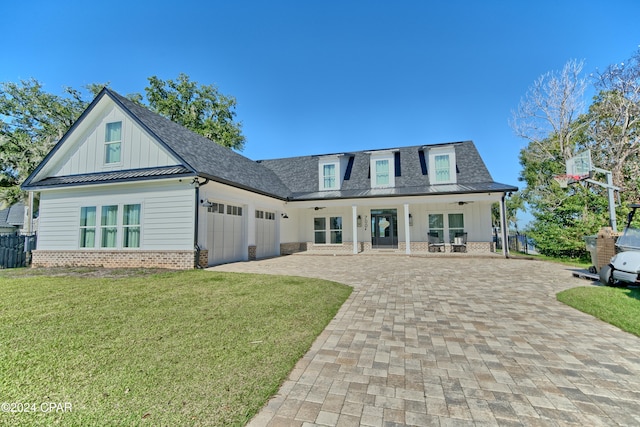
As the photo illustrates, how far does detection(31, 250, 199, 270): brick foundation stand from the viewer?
10.0 m

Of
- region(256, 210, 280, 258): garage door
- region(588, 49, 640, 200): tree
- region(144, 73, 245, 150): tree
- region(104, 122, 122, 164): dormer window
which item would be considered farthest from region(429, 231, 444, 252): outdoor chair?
region(144, 73, 245, 150): tree

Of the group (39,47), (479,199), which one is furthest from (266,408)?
(39,47)

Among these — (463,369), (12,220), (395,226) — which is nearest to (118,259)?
(463,369)

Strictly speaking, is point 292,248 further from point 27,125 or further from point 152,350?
point 27,125

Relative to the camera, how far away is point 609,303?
210 inches

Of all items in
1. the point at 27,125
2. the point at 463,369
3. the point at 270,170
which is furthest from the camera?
the point at 270,170

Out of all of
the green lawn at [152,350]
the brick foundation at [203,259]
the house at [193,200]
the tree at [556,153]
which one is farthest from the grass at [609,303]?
the brick foundation at [203,259]

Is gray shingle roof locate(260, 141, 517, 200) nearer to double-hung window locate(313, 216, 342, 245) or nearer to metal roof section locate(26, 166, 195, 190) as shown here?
double-hung window locate(313, 216, 342, 245)

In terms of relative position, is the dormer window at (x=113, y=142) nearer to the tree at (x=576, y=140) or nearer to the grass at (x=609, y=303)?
the grass at (x=609, y=303)

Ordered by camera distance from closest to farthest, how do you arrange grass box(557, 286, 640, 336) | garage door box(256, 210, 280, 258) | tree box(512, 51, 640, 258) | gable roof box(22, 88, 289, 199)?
grass box(557, 286, 640, 336) → gable roof box(22, 88, 289, 199) → tree box(512, 51, 640, 258) → garage door box(256, 210, 280, 258)

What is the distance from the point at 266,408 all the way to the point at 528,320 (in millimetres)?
4607

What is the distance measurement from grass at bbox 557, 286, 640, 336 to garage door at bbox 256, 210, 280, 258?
12.2 meters

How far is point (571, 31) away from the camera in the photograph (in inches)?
479

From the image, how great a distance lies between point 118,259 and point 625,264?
15713 mm
